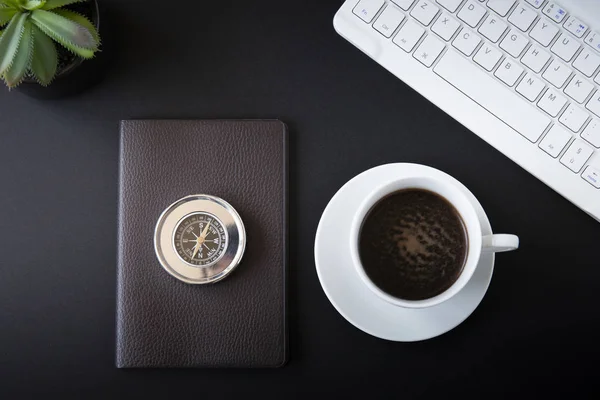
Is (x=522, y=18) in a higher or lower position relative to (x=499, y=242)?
higher

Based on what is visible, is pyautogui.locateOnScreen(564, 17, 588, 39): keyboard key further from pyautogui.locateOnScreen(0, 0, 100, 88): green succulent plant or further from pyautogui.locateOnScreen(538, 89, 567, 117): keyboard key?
pyautogui.locateOnScreen(0, 0, 100, 88): green succulent plant

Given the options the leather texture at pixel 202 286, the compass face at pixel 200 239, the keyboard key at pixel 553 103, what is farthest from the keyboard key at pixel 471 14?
the compass face at pixel 200 239

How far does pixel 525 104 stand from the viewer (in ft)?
2.17

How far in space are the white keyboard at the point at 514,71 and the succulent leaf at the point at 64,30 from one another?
0.96 ft

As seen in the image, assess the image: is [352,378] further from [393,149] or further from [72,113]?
[72,113]

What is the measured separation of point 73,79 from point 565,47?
0.54 metres

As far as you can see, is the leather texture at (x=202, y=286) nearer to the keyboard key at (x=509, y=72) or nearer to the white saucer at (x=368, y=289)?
the white saucer at (x=368, y=289)

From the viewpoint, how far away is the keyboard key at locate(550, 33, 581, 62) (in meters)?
0.66

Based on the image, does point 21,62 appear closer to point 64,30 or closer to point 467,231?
point 64,30

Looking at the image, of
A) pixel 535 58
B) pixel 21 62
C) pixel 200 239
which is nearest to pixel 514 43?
pixel 535 58

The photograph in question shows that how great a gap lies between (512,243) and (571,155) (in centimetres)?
16

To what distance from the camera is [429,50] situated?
67 centimetres

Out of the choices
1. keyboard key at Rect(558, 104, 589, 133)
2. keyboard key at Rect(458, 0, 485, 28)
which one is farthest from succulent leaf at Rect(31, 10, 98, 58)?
keyboard key at Rect(558, 104, 589, 133)

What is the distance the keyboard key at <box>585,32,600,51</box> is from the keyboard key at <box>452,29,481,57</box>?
0.12 m
